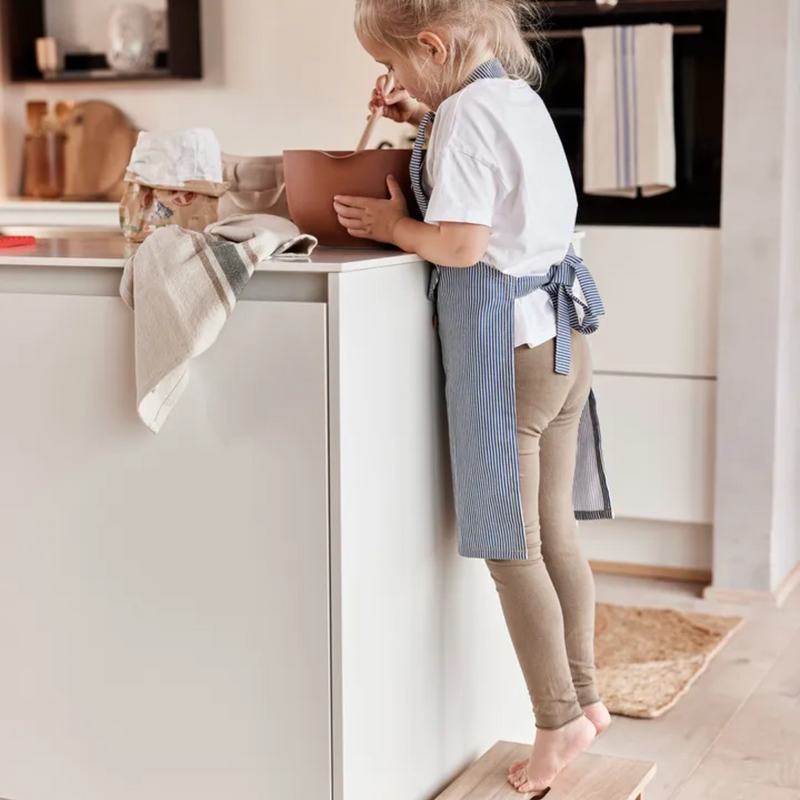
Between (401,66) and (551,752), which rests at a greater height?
(401,66)

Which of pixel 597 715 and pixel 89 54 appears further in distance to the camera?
pixel 89 54

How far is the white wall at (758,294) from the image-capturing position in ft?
9.76

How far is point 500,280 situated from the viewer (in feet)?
5.22

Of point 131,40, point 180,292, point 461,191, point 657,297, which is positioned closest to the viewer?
point 180,292

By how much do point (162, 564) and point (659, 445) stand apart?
76.9 inches

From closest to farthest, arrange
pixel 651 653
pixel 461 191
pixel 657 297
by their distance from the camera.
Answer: pixel 461 191 < pixel 651 653 < pixel 657 297

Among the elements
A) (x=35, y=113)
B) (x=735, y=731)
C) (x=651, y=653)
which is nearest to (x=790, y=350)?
(x=651, y=653)

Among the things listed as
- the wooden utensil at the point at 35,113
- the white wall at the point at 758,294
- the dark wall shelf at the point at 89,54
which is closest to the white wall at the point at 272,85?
the dark wall shelf at the point at 89,54

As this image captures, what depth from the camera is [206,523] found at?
1.49 meters

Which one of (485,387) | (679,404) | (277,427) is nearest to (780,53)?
(679,404)

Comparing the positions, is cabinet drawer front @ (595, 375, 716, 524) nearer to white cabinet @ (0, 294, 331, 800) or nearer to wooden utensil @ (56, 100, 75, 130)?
wooden utensil @ (56, 100, 75, 130)

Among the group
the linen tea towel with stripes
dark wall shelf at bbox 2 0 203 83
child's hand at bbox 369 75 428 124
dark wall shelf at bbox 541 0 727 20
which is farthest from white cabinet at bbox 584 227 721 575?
child's hand at bbox 369 75 428 124

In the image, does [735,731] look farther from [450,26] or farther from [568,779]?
[450,26]

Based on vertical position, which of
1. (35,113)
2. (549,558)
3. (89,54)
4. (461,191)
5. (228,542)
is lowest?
(549,558)
